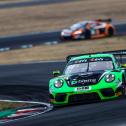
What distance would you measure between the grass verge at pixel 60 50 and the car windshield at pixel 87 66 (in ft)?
37.9

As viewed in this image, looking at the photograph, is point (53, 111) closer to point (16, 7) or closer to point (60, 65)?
point (60, 65)

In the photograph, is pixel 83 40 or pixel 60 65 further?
pixel 83 40

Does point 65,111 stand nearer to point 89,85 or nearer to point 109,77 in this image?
point 89,85

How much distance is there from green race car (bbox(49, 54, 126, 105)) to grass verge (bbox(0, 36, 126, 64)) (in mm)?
12287

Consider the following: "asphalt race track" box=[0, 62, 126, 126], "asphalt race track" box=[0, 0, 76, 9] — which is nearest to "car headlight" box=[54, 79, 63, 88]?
"asphalt race track" box=[0, 62, 126, 126]

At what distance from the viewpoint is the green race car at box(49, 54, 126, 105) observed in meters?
13.3

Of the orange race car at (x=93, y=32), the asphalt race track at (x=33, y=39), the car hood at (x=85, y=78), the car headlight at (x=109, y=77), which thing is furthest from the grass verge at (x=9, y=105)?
the orange race car at (x=93, y=32)

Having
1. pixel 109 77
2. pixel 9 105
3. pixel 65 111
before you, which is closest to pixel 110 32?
pixel 9 105

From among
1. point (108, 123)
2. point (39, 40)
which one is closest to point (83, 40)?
point (39, 40)

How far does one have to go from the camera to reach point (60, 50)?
1180 inches

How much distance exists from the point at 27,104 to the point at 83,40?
64.9ft

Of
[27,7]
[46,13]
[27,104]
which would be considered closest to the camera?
[27,104]

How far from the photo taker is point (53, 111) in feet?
42.9

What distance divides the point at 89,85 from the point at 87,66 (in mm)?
1433
